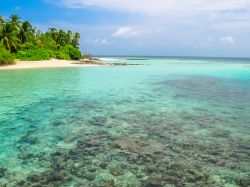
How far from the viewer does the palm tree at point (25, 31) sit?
5306 cm

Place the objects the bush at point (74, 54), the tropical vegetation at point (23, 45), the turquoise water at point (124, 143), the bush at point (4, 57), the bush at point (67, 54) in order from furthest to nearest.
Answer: the bush at point (74, 54)
the bush at point (67, 54)
the tropical vegetation at point (23, 45)
the bush at point (4, 57)
the turquoise water at point (124, 143)

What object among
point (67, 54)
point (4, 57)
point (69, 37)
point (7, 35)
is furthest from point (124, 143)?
point (69, 37)

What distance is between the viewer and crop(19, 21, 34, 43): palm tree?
5306 cm

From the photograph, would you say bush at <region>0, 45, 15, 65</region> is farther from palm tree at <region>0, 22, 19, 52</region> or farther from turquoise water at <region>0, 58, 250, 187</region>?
turquoise water at <region>0, 58, 250, 187</region>

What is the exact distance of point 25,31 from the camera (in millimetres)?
53781

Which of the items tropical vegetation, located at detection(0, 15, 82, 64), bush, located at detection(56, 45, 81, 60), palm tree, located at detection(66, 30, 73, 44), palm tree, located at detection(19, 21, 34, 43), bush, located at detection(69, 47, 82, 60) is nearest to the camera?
tropical vegetation, located at detection(0, 15, 82, 64)

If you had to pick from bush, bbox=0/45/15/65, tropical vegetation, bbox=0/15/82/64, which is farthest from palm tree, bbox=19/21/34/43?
bush, bbox=0/45/15/65

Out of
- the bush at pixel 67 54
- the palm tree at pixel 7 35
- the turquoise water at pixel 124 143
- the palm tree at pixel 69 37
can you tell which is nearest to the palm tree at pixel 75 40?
the palm tree at pixel 69 37

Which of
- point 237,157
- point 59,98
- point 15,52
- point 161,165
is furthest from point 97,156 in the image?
point 15,52

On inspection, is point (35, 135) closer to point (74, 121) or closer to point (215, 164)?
point (74, 121)

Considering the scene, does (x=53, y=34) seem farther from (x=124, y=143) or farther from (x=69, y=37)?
(x=124, y=143)

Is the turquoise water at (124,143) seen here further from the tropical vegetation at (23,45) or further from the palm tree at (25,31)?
the palm tree at (25,31)

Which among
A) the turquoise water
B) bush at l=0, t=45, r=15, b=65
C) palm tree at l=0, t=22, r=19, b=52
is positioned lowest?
the turquoise water

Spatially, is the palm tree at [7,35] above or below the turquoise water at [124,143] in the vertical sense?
above
